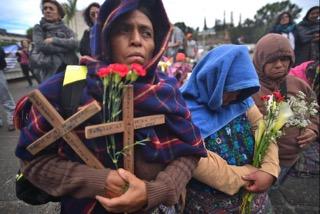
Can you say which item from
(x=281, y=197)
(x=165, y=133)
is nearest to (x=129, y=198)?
(x=165, y=133)

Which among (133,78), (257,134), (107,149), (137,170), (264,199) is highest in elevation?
(133,78)

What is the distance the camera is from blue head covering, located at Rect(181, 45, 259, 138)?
1967 mm

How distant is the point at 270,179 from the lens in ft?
6.51

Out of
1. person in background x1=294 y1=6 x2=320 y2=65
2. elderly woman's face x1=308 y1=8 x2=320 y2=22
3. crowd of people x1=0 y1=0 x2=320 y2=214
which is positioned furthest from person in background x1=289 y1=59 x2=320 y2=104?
elderly woman's face x1=308 y1=8 x2=320 y2=22

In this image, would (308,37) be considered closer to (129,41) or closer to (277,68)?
(277,68)

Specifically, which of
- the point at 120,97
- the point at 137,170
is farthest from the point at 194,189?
the point at 120,97

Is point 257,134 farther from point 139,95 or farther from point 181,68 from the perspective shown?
point 181,68

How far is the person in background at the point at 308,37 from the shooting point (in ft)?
17.6

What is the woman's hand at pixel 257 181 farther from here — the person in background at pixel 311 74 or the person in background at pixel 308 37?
the person in background at pixel 308 37

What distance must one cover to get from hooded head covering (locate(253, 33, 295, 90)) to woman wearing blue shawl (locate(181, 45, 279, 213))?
0.85 meters

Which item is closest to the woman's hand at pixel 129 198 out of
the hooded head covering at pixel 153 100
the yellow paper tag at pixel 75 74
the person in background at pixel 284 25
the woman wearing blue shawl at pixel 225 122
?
the hooded head covering at pixel 153 100

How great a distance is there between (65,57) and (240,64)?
10.5 ft

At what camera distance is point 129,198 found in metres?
1.24

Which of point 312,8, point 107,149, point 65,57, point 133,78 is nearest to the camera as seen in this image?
point 133,78
